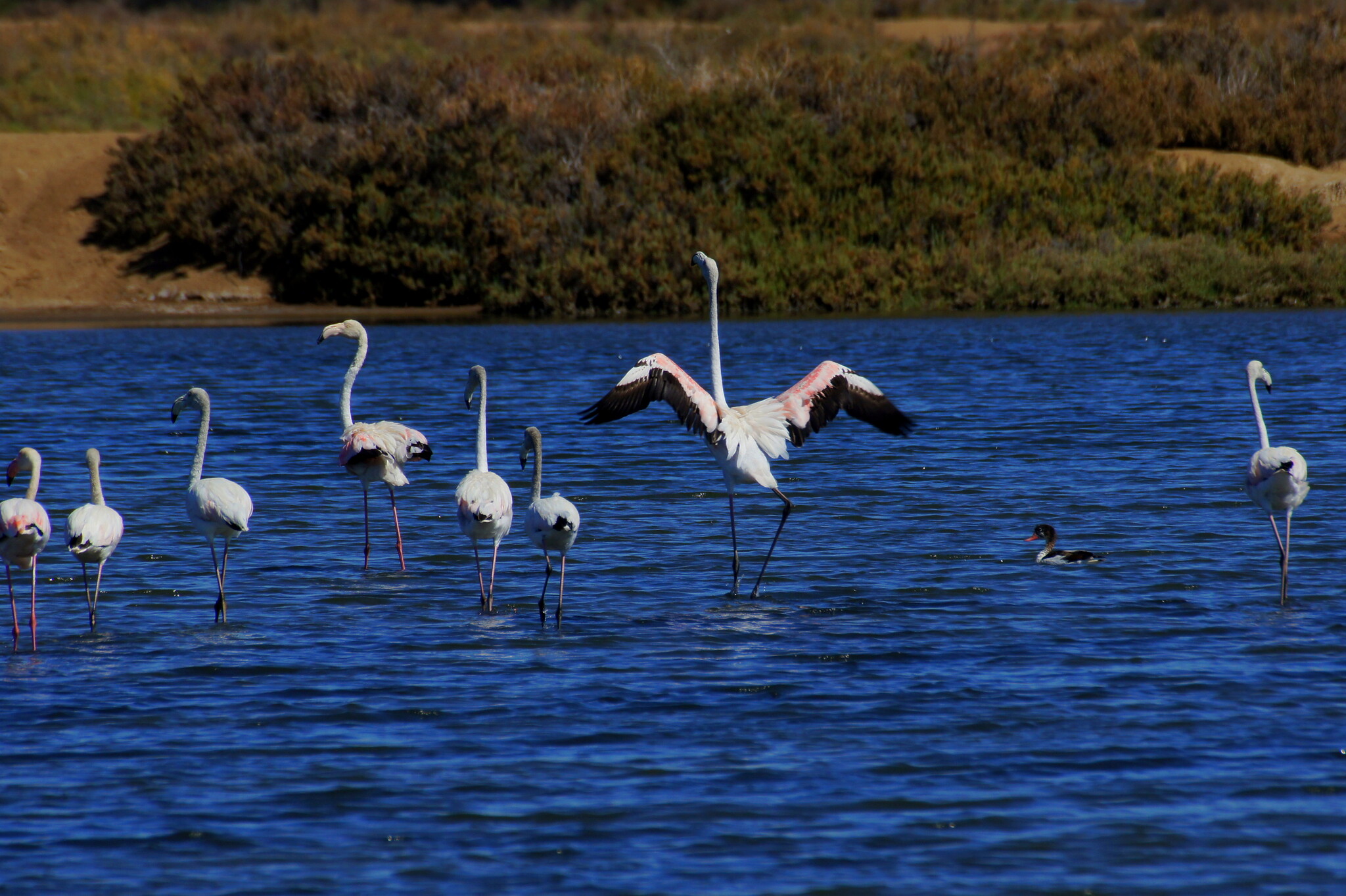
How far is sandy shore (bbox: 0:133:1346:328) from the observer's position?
94.8 ft

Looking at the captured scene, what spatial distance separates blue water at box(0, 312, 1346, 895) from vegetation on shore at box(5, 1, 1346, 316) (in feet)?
45.1

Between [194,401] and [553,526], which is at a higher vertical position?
[194,401]

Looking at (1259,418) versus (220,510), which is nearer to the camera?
(220,510)

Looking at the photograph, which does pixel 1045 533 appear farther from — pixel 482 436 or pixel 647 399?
pixel 482 436

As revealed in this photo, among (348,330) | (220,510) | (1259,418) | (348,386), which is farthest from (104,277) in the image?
(1259,418)

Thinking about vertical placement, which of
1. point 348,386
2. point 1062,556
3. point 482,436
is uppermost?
point 348,386

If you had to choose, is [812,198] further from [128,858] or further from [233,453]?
[128,858]

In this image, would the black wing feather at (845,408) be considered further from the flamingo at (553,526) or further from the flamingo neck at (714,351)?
the flamingo at (553,526)

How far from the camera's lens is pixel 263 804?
19.1ft

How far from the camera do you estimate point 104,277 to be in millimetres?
31203

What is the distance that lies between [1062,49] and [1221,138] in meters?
6.50

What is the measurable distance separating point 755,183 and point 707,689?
24058 millimetres

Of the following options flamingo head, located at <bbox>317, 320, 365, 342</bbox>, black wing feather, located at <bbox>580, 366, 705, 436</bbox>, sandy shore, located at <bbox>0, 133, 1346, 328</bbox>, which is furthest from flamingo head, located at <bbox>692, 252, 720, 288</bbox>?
sandy shore, located at <bbox>0, 133, 1346, 328</bbox>

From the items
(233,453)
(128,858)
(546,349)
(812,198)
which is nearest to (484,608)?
(128,858)
